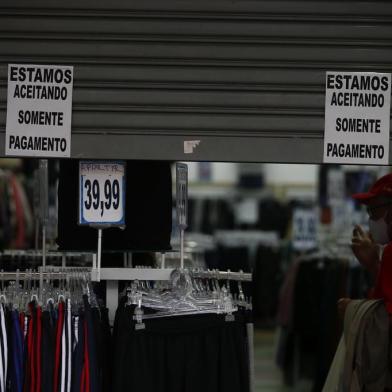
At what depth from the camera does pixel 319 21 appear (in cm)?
393

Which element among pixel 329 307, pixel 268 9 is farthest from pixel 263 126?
pixel 329 307

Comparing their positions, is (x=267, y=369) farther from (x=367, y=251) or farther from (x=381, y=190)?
(x=381, y=190)

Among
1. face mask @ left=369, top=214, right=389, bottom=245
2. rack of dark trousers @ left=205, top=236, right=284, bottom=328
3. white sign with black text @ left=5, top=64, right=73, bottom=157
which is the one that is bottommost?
rack of dark trousers @ left=205, top=236, right=284, bottom=328

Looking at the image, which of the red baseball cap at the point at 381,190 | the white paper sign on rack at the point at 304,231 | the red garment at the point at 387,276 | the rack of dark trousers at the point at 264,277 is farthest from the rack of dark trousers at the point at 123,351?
the rack of dark trousers at the point at 264,277

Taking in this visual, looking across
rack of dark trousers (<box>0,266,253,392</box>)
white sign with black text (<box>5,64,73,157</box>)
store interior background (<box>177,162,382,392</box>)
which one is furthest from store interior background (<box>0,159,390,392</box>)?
white sign with black text (<box>5,64,73,157</box>)

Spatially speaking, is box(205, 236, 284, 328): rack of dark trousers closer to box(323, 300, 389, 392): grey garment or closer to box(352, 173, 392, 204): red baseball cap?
box(352, 173, 392, 204): red baseball cap

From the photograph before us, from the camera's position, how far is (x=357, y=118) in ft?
13.0

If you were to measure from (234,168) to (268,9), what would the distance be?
46.5 feet

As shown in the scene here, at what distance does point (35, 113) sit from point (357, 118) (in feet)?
4.99

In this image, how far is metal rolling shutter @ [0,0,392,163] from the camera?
389cm

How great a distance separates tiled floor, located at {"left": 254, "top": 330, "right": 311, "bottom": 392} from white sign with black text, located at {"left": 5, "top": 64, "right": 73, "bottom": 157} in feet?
19.4

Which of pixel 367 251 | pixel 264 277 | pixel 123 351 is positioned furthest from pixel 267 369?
pixel 123 351

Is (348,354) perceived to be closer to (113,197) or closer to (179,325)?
(179,325)

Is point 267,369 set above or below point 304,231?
below
